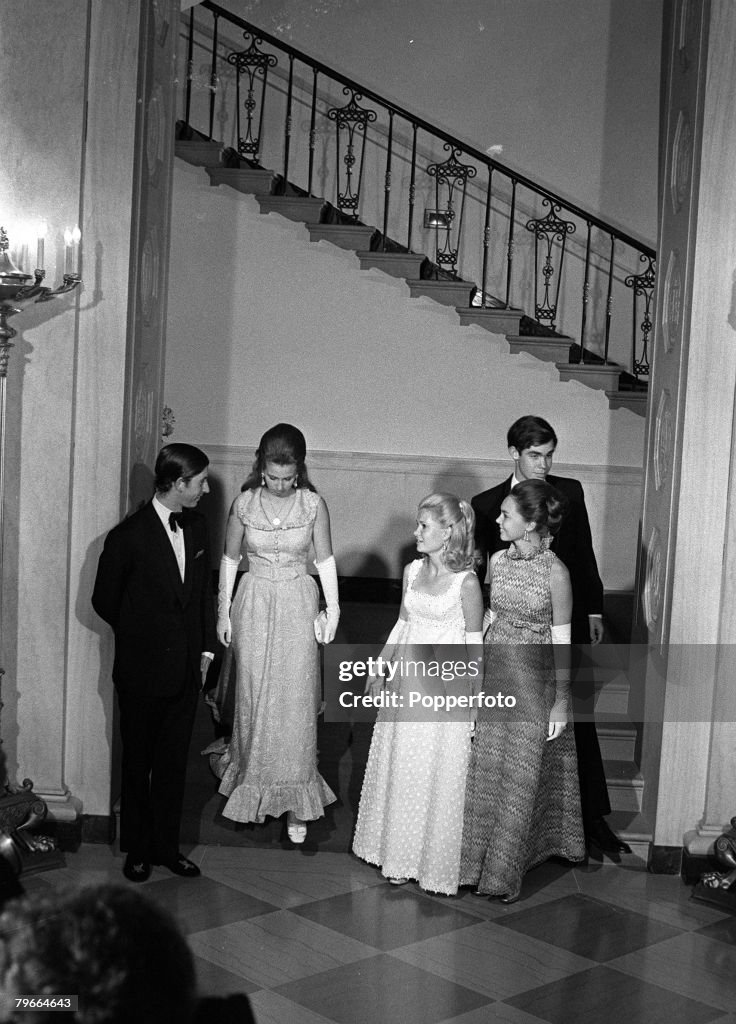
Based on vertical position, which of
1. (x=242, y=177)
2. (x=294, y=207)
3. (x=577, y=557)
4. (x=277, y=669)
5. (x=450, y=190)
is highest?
(x=450, y=190)

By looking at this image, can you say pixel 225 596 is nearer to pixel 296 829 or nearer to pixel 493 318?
pixel 296 829

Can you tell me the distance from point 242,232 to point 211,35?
71.2 inches

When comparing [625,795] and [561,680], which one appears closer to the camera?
[561,680]

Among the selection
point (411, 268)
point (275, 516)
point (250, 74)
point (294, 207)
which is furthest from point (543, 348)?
point (275, 516)

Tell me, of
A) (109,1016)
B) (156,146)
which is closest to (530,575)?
(156,146)

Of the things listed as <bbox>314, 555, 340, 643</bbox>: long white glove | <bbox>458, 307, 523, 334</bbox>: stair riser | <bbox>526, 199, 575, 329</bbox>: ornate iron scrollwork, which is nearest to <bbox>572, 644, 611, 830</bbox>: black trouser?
<bbox>314, 555, 340, 643</bbox>: long white glove

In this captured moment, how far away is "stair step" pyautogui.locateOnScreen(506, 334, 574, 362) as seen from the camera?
10016 mm

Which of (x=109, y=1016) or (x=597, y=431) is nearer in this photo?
(x=109, y=1016)

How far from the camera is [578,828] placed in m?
4.98

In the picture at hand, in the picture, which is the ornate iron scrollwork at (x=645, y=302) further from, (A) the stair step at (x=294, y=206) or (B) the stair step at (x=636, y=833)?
(B) the stair step at (x=636, y=833)

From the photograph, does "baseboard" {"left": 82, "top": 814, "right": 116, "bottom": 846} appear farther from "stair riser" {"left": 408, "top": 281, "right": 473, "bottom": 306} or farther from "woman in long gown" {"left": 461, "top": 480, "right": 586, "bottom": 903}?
"stair riser" {"left": 408, "top": 281, "right": 473, "bottom": 306}

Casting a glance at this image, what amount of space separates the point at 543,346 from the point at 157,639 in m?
6.12

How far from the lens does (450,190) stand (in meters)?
10.5

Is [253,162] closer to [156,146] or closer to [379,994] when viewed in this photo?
[156,146]
